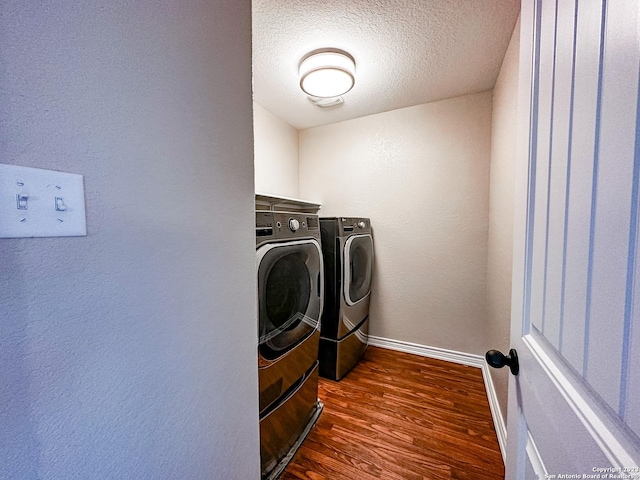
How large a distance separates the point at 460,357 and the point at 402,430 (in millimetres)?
1026

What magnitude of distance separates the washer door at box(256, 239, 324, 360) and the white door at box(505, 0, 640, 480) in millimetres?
870

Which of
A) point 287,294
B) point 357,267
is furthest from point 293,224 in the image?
point 357,267

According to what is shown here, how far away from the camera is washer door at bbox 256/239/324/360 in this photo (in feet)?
3.56

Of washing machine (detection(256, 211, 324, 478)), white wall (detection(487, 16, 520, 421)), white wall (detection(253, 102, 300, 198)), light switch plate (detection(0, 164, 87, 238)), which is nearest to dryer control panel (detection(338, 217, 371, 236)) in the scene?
washing machine (detection(256, 211, 324, 478))

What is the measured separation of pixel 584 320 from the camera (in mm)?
386

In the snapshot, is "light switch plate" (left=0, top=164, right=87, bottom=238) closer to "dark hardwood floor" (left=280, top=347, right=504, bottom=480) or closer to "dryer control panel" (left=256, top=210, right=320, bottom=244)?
"dryer control panel" (left=256, top=210, right=320, bottom=244)

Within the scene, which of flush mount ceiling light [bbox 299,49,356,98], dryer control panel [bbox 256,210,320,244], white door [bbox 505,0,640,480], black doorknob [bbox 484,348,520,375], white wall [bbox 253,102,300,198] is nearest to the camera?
white door [bbox 505,0,640,480]

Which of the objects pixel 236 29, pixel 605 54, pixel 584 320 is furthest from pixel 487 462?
pixel 236 29

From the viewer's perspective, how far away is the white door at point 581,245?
31 cm

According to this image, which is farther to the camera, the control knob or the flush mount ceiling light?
the flush mount ceiling light

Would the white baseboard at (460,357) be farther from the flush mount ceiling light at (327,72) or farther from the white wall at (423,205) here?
the flush mount ceiling light at (327,72)

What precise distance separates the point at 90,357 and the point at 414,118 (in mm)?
2527

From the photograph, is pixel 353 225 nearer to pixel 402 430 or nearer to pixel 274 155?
pixel 274 155

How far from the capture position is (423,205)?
2.24 meters
